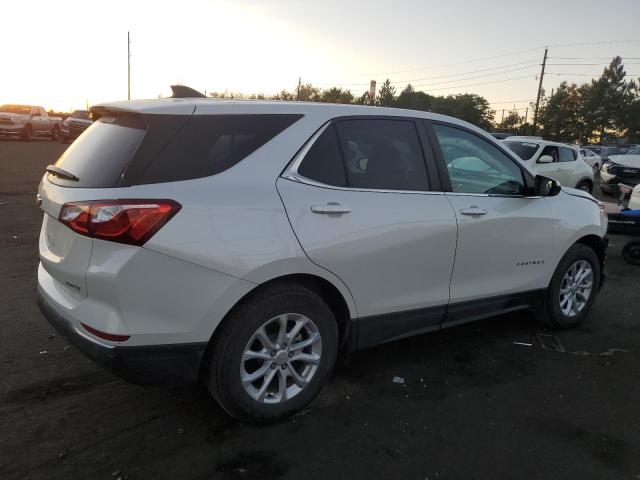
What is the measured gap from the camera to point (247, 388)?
9.34 feet

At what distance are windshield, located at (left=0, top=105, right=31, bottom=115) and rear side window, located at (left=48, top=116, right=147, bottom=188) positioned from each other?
2770cm

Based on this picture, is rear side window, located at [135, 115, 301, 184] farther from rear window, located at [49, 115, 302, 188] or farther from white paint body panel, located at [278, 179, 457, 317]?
white paint body panel, located at [278, 179, 457, 317]

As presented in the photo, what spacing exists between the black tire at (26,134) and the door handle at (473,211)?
28.2 m

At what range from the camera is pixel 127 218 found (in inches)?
95.6

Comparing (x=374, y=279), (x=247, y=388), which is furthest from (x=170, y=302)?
(x=374, y=279)

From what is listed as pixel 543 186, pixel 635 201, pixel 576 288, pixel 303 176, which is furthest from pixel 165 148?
pixel 635 201

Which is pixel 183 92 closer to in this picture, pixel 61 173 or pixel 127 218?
pixel 61 173

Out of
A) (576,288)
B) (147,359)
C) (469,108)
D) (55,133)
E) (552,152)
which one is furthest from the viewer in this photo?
(469,108)

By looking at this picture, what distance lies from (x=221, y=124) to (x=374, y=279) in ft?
4.16

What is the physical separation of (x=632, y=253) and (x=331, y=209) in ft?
20.5

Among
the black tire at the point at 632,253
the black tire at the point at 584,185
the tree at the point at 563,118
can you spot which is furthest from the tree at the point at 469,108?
the black tire at the point at 632,253

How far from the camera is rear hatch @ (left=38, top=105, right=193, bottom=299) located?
2557 mm

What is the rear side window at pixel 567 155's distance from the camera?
13117 millimetres

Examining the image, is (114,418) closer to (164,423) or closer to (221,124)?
(164,423)
